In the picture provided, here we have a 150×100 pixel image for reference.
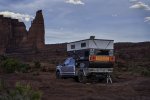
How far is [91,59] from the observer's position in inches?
1088

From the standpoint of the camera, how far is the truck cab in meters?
27.8

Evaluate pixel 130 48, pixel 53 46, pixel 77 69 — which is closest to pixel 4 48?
pixel 53 46

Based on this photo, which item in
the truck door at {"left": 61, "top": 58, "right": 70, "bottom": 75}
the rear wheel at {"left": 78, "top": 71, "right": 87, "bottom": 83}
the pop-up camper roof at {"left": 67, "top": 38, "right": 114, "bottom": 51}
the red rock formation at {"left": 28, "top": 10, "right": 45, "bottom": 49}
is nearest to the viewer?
the pop-up camper roof at {"left": 67, "top": 38, "right": 114, "bottom": 51}

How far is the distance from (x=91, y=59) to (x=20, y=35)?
92.1 meters

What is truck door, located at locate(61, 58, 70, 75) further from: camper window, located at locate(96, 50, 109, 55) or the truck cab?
camper window, located at locate(96, 50, 109, 55)

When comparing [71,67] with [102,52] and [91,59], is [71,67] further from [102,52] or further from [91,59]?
[102,52]

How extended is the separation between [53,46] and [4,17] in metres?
18.6

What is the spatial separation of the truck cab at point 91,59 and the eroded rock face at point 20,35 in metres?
84.8

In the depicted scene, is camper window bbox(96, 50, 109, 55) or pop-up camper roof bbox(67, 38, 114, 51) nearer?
pop-up camper roof bbox(67, 38, 114, 51)

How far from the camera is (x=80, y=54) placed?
28906 millimetres

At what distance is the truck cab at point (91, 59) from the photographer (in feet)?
91.3

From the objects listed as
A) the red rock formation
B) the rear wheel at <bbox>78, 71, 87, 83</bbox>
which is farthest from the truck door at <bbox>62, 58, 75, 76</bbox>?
the red rock formation

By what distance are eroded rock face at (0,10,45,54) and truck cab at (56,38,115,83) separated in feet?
278

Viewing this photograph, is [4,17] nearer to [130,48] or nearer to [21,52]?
[21,52]
